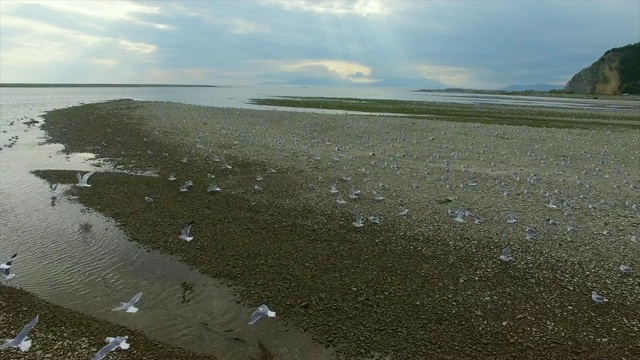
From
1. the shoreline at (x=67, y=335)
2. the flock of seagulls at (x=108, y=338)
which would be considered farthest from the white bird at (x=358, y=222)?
the shoreline at (x=67, y=335)

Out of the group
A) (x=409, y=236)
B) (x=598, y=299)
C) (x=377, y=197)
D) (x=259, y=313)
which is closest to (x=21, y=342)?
(x=259, y=313)

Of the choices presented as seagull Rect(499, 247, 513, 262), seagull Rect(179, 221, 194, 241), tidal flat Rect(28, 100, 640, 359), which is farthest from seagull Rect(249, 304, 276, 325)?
seagull Rect(499, 247, 513, 262)

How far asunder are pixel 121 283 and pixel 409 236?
731 centimetres

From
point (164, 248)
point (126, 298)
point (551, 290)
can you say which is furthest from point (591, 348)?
point (164, 248)

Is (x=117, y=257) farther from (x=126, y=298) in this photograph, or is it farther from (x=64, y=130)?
(x=64, y=130)

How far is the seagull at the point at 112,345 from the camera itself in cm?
641

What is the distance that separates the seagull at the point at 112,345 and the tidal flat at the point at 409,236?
2468 mm

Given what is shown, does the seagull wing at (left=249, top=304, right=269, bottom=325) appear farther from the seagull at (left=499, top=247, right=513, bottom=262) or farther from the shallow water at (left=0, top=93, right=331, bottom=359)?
the seagull at (left=499, top=247, right=513, bottom=262)

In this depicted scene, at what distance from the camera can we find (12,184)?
56.2ft

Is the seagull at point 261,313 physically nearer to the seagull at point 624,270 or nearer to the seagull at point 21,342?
the seagull at point 21,342

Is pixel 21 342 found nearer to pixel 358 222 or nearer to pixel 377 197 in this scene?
pixel 358 222

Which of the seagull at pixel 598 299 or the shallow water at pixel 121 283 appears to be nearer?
the shallow water at pixel 121 283

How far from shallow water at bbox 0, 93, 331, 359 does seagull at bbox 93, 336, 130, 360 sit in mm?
670

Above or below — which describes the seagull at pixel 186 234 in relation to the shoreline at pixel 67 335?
above
